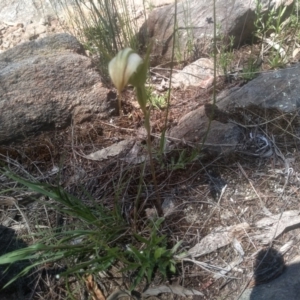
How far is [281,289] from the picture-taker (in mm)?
1532

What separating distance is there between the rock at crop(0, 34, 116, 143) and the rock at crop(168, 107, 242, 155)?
39 cm

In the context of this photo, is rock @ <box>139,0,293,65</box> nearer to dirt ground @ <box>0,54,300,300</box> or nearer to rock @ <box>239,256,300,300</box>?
dirt ground @ <box>0,54,300,300</box>

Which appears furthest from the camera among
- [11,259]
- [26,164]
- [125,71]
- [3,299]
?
[26,164]

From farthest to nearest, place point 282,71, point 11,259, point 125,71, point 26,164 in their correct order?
1. point 282,71
2. point 26,164
3. point 11,259
4. point 125,71

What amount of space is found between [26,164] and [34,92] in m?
0.35

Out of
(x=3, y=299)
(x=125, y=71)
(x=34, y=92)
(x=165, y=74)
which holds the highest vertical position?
(x=125, y=71)

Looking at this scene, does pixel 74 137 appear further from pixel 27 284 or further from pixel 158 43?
pixel 158 43

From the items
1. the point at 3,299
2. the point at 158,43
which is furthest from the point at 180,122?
the point at 3,299

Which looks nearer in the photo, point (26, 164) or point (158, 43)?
point (26, 164)

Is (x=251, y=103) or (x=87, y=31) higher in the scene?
(x=87, y=31)

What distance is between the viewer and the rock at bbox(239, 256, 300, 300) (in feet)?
4.98

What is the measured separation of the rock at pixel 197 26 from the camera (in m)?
2.71

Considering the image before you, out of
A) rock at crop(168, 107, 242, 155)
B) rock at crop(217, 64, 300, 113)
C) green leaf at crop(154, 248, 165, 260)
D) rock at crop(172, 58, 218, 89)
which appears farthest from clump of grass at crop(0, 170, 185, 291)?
rock at crop(172, 58, 218, 89)

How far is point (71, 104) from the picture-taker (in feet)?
7.24
